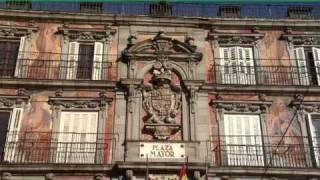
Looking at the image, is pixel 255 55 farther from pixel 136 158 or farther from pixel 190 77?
pixel 136 158

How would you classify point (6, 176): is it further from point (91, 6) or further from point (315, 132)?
point (315, 132)

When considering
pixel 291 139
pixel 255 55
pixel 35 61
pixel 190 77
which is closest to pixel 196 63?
pixel 190 77

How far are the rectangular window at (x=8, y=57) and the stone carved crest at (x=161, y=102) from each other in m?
4.89

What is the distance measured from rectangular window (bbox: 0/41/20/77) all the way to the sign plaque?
5.73 meters

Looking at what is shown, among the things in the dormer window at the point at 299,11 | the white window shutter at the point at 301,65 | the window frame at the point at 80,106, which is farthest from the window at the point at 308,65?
the window frame at the point at 80,106

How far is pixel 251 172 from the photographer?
18.1m

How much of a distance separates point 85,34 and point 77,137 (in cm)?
428

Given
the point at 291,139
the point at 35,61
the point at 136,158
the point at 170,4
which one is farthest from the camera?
the point at 170,4

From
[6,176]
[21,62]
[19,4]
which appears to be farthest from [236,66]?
[6,176]

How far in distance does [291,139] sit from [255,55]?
11.9 feet

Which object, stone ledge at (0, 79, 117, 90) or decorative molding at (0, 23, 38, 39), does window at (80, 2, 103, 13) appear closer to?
decorative molding at (0, 23, 38, 39)

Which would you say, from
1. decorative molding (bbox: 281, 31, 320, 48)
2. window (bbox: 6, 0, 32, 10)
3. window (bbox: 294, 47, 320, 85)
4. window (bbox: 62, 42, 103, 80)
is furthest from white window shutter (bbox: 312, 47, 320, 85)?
window (bbox: 6, 0, 32, 10)

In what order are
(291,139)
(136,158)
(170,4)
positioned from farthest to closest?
(170,4), (291,139), (136,158)

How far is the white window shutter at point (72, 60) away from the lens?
800 inches
